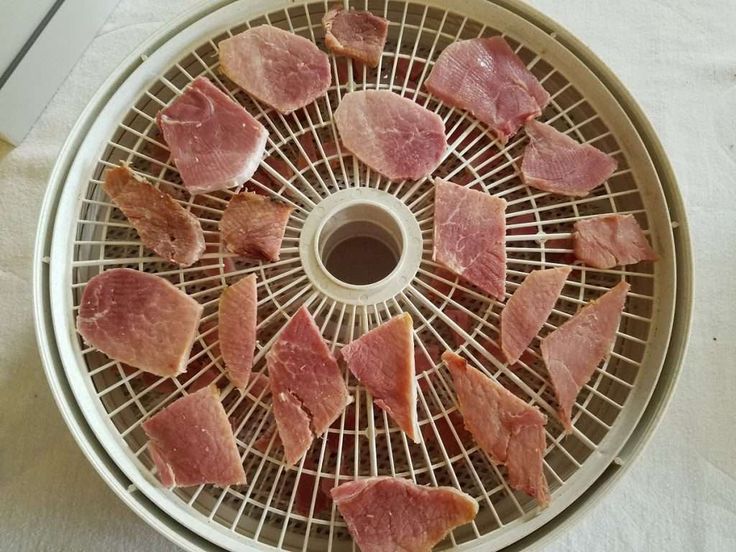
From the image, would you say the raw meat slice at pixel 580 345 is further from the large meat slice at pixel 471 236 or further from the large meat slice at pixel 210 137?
the large meat slice at pixel 210 137

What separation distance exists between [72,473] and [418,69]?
643 mm

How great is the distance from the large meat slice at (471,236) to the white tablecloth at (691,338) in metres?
0.35

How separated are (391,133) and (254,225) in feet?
0.53

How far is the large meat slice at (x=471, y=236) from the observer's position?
655mm

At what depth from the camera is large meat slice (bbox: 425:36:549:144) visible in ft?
2.30

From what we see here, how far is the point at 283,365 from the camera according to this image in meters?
0.64

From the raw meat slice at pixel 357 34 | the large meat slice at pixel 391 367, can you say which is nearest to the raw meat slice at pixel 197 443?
the large meat slice at pixel 391 367

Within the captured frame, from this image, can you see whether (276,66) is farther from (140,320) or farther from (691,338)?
(691,338)

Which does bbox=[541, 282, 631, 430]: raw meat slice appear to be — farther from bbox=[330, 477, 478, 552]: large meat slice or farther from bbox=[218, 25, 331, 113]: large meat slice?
bbox=[218, 25, 331, 113]: large meat slice

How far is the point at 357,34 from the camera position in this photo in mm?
716

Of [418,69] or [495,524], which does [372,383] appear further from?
[418,69]

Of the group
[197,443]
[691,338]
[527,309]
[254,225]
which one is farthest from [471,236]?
→ [691,338]

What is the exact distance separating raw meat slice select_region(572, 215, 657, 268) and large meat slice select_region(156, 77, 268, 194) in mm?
324

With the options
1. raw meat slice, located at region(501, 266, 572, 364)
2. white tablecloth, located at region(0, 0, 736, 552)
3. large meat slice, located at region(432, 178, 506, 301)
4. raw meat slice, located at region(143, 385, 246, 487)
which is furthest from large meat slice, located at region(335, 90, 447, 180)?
white tablecloth, located at region(0, 0, 736, 552)
